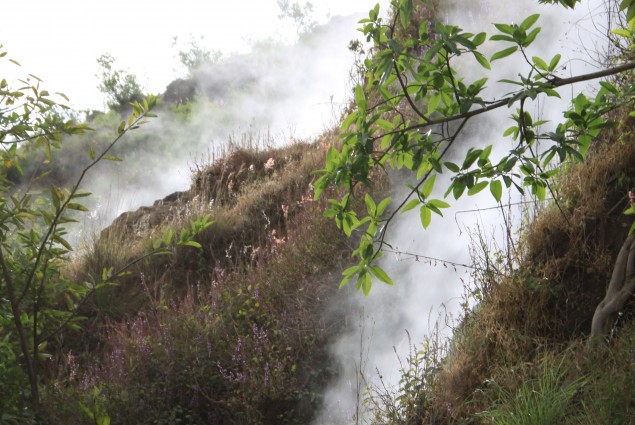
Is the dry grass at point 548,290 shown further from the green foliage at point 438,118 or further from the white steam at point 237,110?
the white steam at point 237,110

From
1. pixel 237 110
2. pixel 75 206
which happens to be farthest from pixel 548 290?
pixel 237 110

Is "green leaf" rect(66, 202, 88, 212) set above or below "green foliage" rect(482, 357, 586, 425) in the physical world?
above

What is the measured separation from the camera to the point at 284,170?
8016 millimetres

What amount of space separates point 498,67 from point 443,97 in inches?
200

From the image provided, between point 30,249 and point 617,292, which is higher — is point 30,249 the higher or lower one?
the higher one

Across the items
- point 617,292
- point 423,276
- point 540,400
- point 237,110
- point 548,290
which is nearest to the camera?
point 540,400

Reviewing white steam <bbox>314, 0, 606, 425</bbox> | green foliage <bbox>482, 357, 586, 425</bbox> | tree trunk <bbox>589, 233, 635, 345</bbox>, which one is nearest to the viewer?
green foliage <bbox>482, 357, 586, 425</bbox>

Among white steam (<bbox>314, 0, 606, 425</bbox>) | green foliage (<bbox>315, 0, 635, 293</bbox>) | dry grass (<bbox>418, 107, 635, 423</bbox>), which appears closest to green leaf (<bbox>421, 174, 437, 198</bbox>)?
green foliage (<bbox>315, 0, 635, 293</bbox>)

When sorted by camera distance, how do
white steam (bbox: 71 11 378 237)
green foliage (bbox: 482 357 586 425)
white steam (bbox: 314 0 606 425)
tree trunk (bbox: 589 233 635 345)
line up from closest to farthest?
green foliage (bbox: 482 357 586 425) < tree trunk (bbox: 589 233 635 345) < white steam (bbox: 314 0 606 425) < white steam (bbox: 71 11 378 237)

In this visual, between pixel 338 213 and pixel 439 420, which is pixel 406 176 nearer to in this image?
pixel 439 420

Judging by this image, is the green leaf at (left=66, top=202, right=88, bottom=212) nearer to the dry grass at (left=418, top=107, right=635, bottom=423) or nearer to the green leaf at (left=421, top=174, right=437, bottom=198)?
the green leaf at (left=421, top=174, right=437, bottom=198)

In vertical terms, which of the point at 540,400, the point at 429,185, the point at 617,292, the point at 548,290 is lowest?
the point at 540,400

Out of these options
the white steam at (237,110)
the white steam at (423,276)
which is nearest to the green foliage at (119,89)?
the white steam at (237,110)

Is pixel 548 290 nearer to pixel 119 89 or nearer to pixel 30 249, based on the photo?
pixel 30 249
